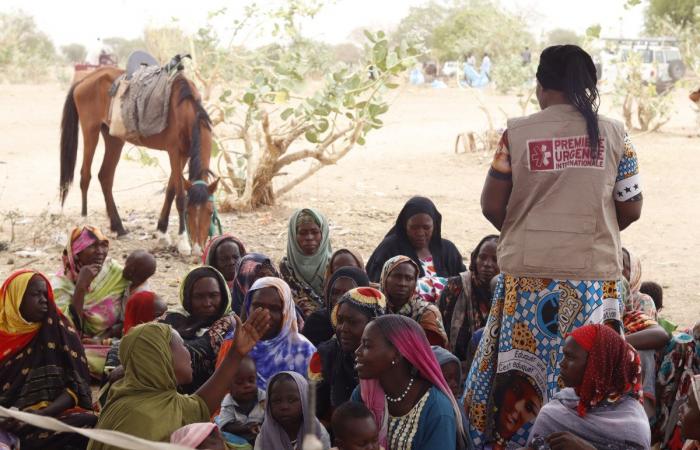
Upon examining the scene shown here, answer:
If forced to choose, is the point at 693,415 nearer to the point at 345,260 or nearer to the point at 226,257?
the point at 345,260

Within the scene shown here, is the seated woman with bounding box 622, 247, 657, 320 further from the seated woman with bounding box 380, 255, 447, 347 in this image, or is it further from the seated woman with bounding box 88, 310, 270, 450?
the seated woman with bounding box 88, 310, 270, 450

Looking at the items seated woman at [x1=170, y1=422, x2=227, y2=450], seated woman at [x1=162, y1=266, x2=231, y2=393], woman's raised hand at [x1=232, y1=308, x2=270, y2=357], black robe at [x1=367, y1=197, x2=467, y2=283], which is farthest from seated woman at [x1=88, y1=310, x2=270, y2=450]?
→ black robe at [x1=367, y1=197, x2=467, y2=283]

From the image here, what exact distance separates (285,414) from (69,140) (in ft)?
27.8

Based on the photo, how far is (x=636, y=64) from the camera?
60.4ft

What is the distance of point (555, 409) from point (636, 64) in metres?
16.1

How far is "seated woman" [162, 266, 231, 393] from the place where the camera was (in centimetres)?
491

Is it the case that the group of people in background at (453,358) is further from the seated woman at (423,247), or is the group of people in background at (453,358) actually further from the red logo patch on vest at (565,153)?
the seated woman at (423,247)

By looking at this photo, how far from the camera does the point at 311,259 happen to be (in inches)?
236

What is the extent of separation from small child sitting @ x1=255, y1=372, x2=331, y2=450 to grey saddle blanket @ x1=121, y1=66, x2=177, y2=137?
6682 millimetres

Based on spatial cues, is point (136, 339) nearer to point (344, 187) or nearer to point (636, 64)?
point (344, 187)

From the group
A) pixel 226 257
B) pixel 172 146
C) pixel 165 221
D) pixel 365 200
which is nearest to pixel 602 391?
pixel 226 257

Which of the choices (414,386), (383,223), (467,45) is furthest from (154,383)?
(467,45)

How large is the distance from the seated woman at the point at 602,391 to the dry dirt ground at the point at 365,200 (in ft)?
13.6

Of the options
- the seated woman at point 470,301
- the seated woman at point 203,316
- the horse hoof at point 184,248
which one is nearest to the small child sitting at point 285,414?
the seated woman at point 203,316
